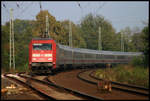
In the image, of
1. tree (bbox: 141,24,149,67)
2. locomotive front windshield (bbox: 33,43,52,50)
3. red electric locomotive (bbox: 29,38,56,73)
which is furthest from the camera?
tree (bbox: 141,24,149,67)

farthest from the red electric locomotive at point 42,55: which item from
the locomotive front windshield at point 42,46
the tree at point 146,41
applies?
the tree at point 146,41

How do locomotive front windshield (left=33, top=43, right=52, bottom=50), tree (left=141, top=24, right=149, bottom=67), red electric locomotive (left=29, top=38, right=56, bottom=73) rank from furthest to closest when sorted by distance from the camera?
tree (left=141, top=24, right=149, bottom=67), locomotive front windshield (left=33, top=43, right=52, bottom=50), red electric locomotive (left=29, top=38, right=56, bottom=73)

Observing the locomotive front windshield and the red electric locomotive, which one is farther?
the locomotive front windshield

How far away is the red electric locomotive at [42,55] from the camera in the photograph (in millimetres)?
22812

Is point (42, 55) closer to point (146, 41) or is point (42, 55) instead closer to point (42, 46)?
point (42, 46)

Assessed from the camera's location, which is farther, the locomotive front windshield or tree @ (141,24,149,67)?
tree @ (141,24,149,67)

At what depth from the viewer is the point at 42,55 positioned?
22891mm

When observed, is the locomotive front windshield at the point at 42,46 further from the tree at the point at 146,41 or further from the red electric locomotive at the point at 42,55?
the tree at the point at 146,41

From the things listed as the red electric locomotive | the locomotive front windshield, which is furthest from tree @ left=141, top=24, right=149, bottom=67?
the locomotive front windshield

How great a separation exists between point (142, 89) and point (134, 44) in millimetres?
66244

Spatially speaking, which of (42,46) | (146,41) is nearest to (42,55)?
(42,46)

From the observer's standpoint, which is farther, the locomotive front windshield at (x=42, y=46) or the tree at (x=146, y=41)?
the tree at (x=146, y=41)

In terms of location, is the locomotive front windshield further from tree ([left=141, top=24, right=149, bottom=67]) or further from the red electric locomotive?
tree ([left=141, top=24, right=149, bottom=67])

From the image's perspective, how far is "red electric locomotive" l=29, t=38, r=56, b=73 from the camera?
22.8 metres
